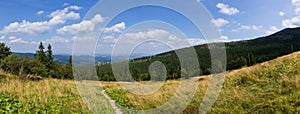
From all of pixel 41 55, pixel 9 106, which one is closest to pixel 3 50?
pixel 41 55

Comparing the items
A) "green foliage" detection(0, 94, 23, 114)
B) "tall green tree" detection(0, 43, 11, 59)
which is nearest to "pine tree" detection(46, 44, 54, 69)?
"tall green tree" detection(0, 43, 11, 59)

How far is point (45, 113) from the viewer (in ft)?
22.0

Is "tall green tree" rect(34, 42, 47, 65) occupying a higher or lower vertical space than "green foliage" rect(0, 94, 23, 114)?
higher

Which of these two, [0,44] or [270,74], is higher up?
[0,44]

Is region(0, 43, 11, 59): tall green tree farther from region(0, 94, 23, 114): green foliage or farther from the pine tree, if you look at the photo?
region(0, 94, 23, 114): green foliage

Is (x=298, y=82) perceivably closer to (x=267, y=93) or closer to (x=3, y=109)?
(x=267, y=93)

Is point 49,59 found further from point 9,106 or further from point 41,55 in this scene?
point 9,106

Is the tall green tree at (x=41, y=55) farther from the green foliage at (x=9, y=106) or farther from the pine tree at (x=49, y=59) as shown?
the green foliage at (x=9, y=106)

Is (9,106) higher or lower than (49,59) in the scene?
lower

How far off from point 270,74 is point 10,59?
6528 cm

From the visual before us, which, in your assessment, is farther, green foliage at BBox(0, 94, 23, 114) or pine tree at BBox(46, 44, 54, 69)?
pine tree at BBox(46, 44, 54, 69)

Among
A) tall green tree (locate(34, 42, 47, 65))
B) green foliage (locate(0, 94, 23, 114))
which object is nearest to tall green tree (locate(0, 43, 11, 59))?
tall green tree (locate(34, 42, 47, 65))

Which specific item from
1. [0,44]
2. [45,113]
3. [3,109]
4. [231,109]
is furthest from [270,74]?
[0,44]

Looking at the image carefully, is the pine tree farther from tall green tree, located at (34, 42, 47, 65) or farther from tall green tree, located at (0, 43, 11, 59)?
tall green tree, located at (0, 43, 11, 59)
